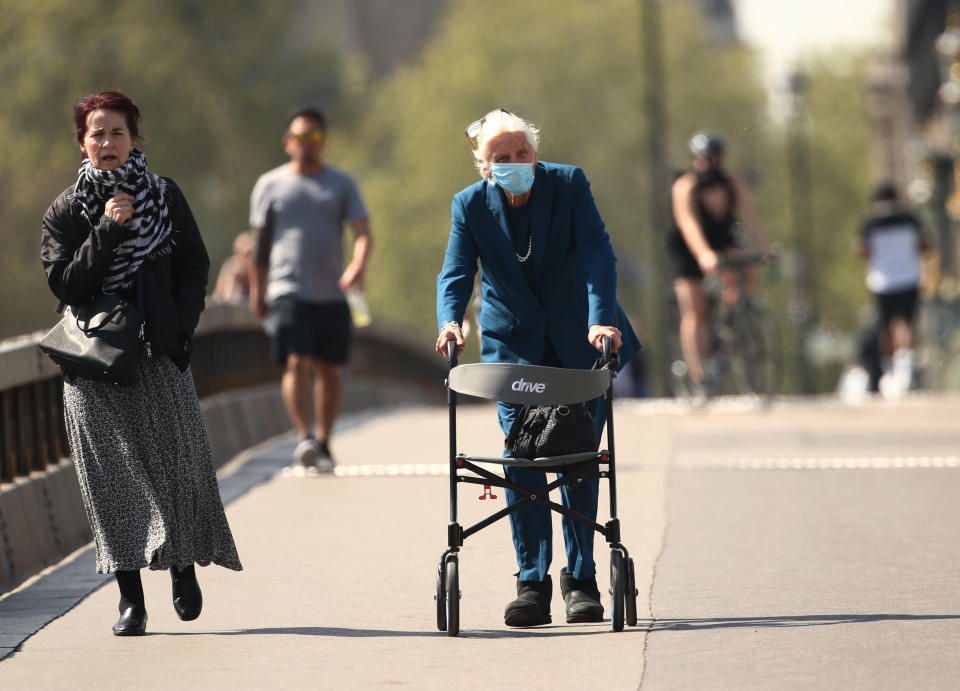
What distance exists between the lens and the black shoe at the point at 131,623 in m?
6.96

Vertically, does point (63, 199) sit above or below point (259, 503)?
above

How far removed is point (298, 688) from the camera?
594cm

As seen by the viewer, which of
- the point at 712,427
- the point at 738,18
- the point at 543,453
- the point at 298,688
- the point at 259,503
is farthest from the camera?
the point at 738,18

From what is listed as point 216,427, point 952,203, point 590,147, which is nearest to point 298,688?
point 216,427

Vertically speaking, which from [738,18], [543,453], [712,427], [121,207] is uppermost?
[738,18]

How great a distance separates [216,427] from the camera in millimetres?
13359

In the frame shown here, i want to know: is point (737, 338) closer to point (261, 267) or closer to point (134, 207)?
point (261, 267)

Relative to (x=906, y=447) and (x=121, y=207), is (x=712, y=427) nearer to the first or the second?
(x=906, y=447)

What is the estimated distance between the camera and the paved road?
6129mm

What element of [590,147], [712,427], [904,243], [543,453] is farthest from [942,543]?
[590,147]

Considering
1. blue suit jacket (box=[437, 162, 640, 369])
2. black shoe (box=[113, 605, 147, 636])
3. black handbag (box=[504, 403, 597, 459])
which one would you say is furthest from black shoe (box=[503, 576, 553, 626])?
black shoe (box=[113, 605, 147, 636])

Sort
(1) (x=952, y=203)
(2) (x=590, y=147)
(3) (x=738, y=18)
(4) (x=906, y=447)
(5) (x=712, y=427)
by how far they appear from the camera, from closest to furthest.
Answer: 1. (4) (x=906, y=447)
2. (5) (x=712, y=427)
3. (1) (x=952, y=203)
4. (2) (x=590, y=147)
5. (3) (x=738, y=18)

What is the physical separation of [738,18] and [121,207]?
503 ft

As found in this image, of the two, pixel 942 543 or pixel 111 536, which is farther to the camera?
pixel 942 543
